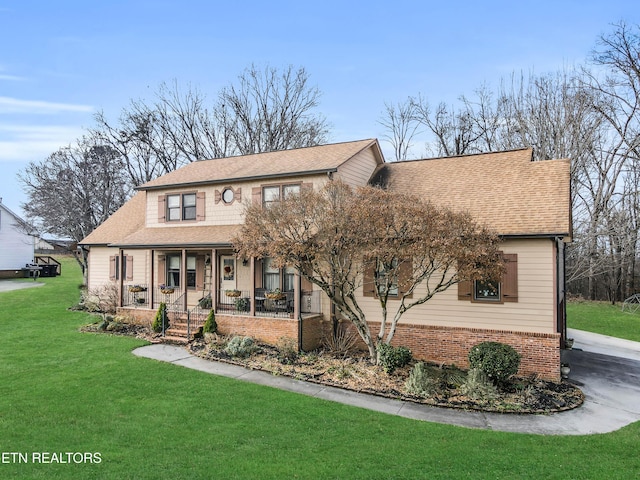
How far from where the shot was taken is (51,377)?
391 inches

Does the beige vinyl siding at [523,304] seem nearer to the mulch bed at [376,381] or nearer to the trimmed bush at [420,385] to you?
the mulch bed at [376,381]

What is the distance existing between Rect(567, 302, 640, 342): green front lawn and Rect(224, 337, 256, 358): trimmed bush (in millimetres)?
15962

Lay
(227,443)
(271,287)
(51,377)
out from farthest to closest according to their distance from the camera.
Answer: (271,287), (51,377), (227,443)

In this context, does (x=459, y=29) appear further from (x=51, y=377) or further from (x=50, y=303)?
(x=50, y=303)

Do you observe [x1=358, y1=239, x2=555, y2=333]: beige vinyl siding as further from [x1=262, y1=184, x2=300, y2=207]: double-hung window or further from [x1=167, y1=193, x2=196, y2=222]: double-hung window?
[x1=167, y1=193, x2=196, y2=222]: double-hung window

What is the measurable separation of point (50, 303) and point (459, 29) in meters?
22.8

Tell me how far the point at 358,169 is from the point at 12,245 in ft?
105

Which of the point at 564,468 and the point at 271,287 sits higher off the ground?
the point at 271,287

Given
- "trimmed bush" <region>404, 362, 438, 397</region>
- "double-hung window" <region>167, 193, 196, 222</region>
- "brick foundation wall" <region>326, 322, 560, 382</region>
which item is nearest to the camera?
"trimmed bush" <region>404, 362, 438, 397</region>

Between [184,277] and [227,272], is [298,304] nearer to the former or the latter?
[227,272]

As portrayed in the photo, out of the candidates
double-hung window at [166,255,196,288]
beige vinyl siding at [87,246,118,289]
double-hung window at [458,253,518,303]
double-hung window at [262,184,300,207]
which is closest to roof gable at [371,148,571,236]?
double-hung window at [458,253,518,303]

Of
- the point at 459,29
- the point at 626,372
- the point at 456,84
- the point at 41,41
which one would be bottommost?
the point at 626,372

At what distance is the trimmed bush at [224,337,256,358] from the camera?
1242 cm

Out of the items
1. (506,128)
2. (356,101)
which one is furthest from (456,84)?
(356,101)
